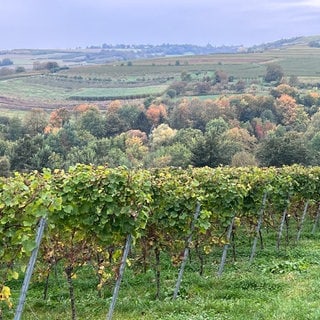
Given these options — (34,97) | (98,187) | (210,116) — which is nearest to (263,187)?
(98,187)

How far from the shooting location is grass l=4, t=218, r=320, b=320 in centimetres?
912

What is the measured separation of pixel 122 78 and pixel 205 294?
544 feet

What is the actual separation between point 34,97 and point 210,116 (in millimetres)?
70287

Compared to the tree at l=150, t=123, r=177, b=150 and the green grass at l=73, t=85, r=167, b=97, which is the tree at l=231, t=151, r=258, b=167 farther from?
the green grass at l=73, t=85, r=167, b=97

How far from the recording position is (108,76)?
7023 inches

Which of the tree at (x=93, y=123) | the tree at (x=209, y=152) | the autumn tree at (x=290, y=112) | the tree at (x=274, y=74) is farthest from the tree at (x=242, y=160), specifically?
the tree at (x=274, y=74)

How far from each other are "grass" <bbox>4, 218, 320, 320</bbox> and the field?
127170 mm

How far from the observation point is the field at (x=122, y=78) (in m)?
146

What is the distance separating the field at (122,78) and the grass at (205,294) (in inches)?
5007

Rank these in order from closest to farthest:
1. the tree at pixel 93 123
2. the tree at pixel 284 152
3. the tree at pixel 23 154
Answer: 1. the tree at pixel 284 152
2. the tree at pixel 23 154
3. the tree at pixel 93 123

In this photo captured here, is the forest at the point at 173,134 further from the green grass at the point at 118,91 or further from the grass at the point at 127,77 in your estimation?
the grass at the point at 127,77

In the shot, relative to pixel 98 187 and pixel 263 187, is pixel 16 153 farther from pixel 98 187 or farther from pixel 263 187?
pixel 98 187

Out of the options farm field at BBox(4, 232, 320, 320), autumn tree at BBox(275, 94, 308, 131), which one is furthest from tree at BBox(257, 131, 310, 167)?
autumn tree at BBox(275, 94, 308, 131)

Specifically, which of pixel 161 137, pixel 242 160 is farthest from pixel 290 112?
pixel 242 160
